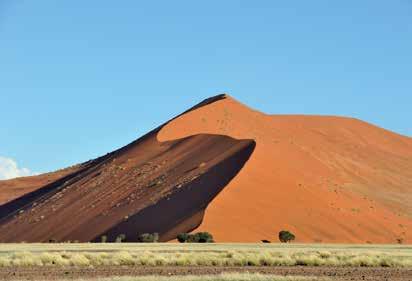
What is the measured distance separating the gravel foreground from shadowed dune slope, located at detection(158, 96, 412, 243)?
1486 inches

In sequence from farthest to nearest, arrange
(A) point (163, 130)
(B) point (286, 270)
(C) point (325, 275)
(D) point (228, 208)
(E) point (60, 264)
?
(A) point (163, 130) < (D) point (228, 208) < (E) point (60, 264) < (B) point (286, 270) < (C) point (325, 275)

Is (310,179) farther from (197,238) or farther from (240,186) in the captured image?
(197,238)

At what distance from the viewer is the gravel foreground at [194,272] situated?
31547 mm

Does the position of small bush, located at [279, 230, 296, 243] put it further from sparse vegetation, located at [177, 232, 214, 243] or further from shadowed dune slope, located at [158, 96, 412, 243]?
sparse vegetation, located at [177, 232, 214, 243]

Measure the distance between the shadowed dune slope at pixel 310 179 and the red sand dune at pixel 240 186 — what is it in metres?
0.17

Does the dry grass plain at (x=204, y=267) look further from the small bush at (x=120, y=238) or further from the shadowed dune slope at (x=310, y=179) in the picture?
the small bush at (x=120, y=238)

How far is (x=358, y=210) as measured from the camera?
87875 millimetres

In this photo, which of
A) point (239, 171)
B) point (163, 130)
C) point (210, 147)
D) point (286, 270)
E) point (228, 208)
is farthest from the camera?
point (163, 130)

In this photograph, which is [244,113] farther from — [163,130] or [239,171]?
[239,171]

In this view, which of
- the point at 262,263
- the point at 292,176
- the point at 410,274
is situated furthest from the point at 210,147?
the point at 410,274

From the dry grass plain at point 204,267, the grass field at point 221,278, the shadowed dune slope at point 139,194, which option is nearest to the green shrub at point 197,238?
the shadowed dune slope at point 139,194

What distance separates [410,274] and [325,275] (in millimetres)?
3226

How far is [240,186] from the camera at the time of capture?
84.4 m

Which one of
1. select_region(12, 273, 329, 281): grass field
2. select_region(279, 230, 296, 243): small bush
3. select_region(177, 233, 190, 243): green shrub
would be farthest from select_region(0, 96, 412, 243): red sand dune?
select_region(12, 273, 329, 281): grass field
